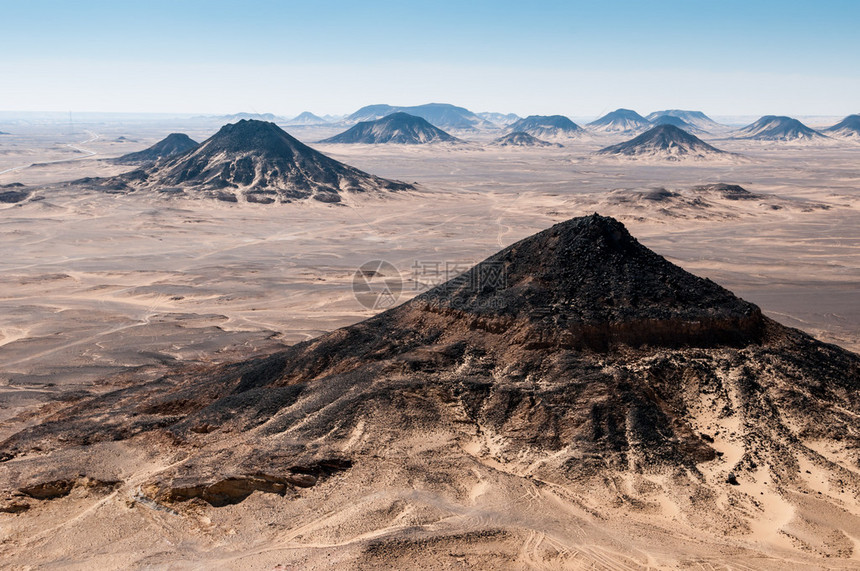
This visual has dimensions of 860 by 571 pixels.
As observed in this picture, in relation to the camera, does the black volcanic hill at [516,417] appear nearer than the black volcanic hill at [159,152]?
Yes

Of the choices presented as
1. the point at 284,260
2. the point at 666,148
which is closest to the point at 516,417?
the point at 284,260

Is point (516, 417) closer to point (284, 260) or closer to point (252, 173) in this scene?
→ point (284, 260)

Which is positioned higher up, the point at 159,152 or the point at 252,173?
the point at 159,152

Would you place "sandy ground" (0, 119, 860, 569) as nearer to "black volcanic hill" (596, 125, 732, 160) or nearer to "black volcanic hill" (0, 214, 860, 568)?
"black volcanic hill" (0, 214, 860, 568)

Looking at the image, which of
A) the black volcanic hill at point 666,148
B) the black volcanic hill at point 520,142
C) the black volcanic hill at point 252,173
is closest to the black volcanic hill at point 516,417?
the black volcanic hill at point 252,173

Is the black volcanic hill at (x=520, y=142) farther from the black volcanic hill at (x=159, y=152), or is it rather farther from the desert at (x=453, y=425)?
the desert at (x=453, y=425)

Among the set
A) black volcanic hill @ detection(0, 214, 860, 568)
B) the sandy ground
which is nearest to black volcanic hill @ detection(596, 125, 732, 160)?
the sandy ground

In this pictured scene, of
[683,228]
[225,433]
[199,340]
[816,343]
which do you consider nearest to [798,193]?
[683,228]
